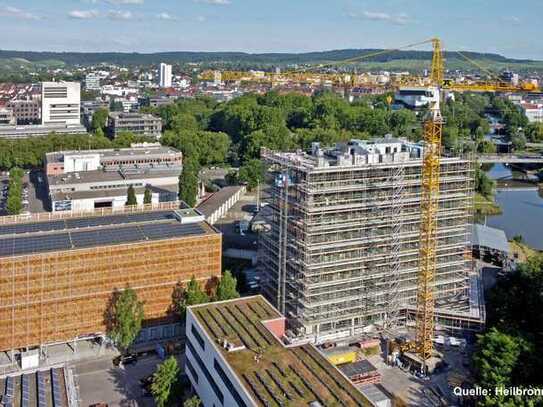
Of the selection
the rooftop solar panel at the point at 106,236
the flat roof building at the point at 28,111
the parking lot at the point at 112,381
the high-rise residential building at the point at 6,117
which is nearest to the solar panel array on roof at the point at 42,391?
the parking lot at the point at 112,381

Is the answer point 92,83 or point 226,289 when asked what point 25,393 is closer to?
point 226,289

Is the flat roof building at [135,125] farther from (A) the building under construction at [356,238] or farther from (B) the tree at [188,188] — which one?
(A) the building under construction at [356,238]

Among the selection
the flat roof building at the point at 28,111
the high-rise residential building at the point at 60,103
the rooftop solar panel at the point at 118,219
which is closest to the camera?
the rooftop solar panel at the point at 118,219

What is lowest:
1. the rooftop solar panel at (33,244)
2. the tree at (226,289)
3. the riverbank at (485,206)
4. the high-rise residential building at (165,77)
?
the tree at (226,289)

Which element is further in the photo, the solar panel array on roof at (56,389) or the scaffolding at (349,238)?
the scaffolding at (349,238)

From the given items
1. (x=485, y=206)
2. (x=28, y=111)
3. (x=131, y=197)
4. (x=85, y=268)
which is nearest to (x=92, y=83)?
(x=28, y=111)
